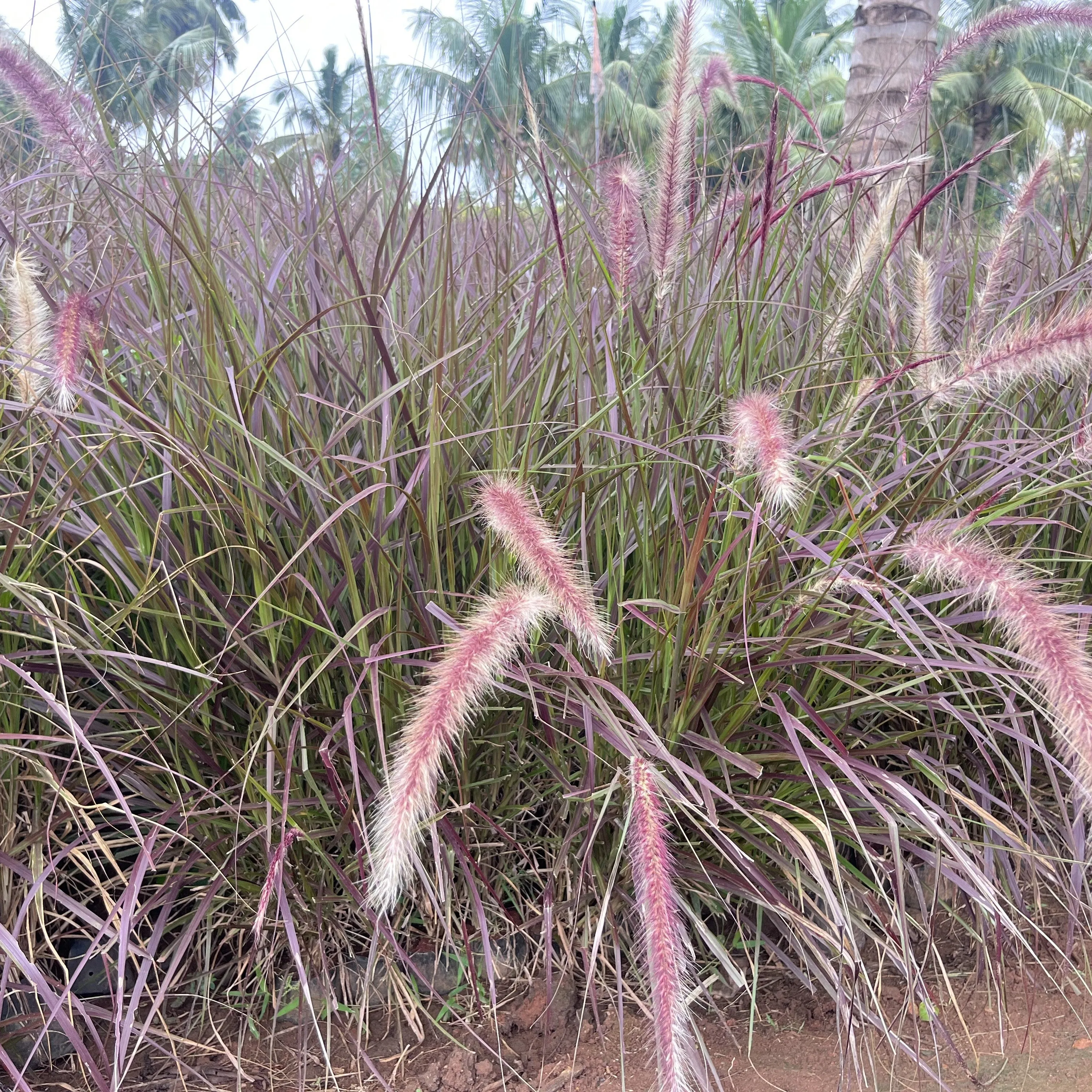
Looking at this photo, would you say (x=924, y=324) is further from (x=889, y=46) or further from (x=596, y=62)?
(x=889, y=46)

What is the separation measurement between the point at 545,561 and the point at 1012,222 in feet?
4.26

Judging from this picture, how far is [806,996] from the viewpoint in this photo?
1619 millimetres

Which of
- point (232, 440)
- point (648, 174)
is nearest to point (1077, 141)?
point (648, 174)

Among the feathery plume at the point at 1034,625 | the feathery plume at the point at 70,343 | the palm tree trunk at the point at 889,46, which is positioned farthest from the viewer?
the palm tree trunk at the point at 889,46

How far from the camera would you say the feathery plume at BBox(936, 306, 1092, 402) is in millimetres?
1188

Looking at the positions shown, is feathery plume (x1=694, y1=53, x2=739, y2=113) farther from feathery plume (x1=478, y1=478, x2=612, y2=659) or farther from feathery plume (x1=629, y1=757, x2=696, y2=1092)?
feathery plume (x1=629, y1=757, x2=696, y2=1092)

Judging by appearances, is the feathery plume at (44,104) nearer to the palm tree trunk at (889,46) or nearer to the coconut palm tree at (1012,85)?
the palm tree trunk at (889,46)

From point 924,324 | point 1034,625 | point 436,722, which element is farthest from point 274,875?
point 924,324

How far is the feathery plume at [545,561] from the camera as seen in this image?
0.98 metres

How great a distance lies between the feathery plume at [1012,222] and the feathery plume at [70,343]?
145cm

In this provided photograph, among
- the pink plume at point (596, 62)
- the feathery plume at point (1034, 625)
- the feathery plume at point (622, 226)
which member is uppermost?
the pink plume at point (596, 62)

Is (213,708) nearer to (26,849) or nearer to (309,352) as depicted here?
(26,849)

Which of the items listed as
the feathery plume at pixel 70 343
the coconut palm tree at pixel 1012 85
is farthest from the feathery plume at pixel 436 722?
the coconut palm tree at pixel 1012 85

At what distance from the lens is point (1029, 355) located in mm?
1236
